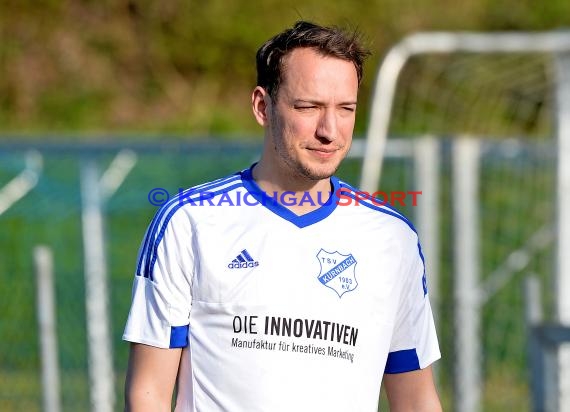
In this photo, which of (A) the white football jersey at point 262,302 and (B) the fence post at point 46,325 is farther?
(B) the fence post at point 46,325

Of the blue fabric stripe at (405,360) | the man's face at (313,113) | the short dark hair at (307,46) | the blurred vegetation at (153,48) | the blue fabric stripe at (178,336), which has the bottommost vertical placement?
the blue fabric stripe at (405,360)

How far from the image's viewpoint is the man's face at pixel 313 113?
293cm

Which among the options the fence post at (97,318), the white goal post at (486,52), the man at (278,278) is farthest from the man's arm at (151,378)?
the fence post at (97,318)

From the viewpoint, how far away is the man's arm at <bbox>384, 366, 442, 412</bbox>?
3.18m

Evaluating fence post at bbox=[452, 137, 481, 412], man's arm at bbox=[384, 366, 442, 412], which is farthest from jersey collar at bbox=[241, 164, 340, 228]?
fence post at bbox=[452, 137, 481, 412]

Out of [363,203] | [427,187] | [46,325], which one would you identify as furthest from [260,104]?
[427,187]

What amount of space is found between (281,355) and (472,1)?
11.5m

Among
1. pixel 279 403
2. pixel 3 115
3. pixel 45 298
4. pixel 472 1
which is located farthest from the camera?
pixel 472 1

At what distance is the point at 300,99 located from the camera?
2.97m

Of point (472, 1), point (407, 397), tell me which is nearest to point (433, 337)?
point (407, 397)

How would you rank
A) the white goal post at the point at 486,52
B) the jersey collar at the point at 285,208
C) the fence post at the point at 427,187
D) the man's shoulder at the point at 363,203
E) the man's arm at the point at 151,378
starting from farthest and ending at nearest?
the fence post at the point at 427,187 → the white goal post at the point at 486,52 → the man's shoulder at the point at 363,203 → the jersey collar at the point at 285,208 → the man's arm at the point at 151,378

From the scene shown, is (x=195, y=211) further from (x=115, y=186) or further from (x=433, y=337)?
(x=115, y=186)

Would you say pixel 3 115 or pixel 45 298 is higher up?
pixel 3 115

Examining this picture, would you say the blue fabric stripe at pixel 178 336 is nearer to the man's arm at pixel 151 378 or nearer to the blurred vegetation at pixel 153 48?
the man's arm at pixel 151 378
